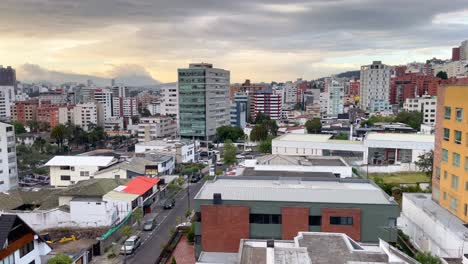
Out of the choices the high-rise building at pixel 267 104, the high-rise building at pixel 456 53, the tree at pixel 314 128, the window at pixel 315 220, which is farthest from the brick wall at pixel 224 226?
the high-rise building at pixel 456 53

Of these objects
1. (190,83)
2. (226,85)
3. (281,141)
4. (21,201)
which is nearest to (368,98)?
(226,85)

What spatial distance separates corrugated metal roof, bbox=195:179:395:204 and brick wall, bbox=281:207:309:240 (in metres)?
0.61

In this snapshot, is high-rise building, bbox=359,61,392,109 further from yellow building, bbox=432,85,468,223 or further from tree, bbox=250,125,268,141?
yellow building, bbox=432,85,468,223

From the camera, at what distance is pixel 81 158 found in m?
40.0

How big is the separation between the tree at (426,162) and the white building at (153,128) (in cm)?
4705

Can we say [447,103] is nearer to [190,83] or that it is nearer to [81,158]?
[81,158]

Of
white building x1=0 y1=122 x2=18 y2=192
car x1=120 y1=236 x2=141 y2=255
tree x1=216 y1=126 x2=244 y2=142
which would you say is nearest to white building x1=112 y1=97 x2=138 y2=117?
tree x1=216 y1=126 x2=244 y2=142

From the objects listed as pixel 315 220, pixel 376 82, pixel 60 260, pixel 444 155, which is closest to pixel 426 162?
pixel 444 155

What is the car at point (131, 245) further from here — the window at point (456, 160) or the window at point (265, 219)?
the window at point (456, 160)

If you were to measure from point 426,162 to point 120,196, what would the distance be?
98.2ft

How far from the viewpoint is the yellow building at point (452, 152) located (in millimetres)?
21703

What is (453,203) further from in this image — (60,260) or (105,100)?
(105,100)

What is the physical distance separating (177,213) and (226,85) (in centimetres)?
5594

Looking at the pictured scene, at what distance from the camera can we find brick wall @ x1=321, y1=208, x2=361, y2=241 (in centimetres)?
1984
